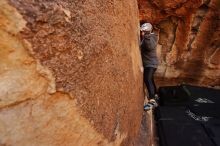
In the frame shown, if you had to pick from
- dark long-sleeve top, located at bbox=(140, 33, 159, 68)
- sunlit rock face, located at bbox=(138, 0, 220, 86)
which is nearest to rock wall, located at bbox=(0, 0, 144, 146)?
dark long-sleeve top, located at bbox=(140, 33, 159, 68)

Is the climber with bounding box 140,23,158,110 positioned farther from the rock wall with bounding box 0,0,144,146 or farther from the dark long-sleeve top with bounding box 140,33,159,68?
the rock wall with bounding box 0,0,144,146

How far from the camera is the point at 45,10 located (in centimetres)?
99

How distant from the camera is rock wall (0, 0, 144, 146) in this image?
3.08 ft

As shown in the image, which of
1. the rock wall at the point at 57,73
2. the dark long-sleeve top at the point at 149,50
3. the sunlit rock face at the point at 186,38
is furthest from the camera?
the sunlit rock face at the point at 186,38

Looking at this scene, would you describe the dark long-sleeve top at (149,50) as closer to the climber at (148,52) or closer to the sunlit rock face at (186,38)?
the climber at (148,52)

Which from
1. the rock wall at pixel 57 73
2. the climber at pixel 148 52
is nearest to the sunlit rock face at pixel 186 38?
the climber at pixel 148 52

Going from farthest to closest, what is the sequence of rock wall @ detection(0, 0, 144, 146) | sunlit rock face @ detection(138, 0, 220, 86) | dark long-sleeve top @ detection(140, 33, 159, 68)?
sunlit rock face @ detection(138, 0, 220, 86) → dark long-sleeve top @ detection(140, 33, 159, 68) → rock wall @ detection(0, 0, 144, 146)

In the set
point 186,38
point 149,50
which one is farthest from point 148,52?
point 186,38

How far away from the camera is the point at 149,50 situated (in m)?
2.77

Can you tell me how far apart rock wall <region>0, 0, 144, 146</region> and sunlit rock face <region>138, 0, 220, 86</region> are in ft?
8.50

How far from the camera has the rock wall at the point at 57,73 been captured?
37.0 inches

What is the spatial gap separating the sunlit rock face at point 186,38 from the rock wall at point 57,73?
2.59m

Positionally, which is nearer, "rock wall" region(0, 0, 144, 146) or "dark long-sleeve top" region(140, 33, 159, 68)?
"rock wall" region(0, 0, 144, 146)

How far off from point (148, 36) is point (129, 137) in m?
1.25
